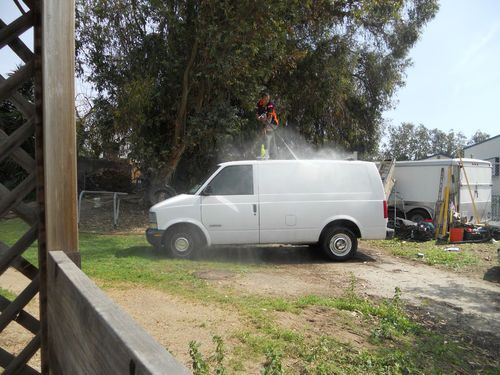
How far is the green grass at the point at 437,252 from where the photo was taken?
10117 millimetres

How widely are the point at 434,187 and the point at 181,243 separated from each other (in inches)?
390

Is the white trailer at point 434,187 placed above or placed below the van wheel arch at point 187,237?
above

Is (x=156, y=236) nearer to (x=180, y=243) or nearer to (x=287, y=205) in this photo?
(x=180, y=243)

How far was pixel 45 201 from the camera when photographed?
222cm

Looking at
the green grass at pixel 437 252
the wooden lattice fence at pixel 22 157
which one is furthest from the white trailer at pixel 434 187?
the wooden lattice fence at pixel 22 157

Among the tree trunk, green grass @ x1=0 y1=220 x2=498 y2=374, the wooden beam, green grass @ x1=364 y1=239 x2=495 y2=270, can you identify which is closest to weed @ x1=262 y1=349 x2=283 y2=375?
green grass @ x1=0 y1=220 x2=498 y2=374

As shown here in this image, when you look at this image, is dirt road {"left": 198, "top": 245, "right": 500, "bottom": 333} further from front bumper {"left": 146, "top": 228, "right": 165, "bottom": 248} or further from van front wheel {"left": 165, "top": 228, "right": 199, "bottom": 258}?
front bumper {"left": 146, "top": 228, "right": 165, "bottom": 248}

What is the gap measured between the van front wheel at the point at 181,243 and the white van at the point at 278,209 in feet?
0.03

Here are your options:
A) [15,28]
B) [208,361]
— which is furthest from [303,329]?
[15,28]

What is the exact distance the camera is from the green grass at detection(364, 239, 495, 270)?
10.1 meters

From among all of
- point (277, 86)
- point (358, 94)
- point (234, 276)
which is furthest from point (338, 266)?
point (358, 94)

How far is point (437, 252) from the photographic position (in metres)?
11.3

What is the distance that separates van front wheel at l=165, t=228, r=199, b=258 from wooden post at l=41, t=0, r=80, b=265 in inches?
269

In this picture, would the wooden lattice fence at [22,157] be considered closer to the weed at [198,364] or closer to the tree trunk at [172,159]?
the weed at [198,364]
